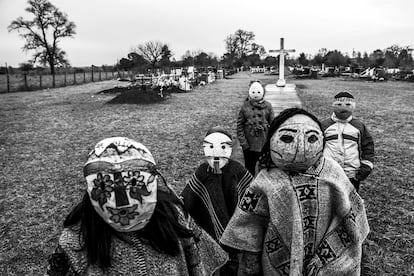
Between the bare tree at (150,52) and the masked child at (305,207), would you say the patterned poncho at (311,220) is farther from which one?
the bare tree at (150,52)

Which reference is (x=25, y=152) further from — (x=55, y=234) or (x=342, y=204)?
(x=342, y=204)

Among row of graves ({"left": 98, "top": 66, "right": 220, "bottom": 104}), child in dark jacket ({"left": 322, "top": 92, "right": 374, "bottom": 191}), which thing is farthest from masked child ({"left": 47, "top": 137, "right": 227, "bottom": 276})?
row of graves ({"left": 98, "top": 66, "right": 220, "bottom": 104})

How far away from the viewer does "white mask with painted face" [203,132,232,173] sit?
3039 millimetres

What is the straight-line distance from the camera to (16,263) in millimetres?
3973

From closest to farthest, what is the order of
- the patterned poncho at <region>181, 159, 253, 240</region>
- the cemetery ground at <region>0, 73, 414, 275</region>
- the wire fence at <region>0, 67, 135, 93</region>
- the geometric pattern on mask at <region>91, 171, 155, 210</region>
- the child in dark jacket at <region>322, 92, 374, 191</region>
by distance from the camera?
1. the geometric pattern on mask at <region>91, 171, 155, 210</region>
2. the patterned poncho at <region>181, 159, 253, 240</region>
3. the child in dark jacket at <region>322, 92, 374, 191</region>
4. the cemetery ground at <region>0, 73, 414, 275</region>
5. the wire fence at <region>0, 67, 135, 93</region>

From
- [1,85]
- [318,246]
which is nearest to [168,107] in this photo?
[318,246]

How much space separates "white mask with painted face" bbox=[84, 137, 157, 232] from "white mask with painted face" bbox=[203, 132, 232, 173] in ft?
4.67

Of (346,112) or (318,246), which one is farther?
(346,112)

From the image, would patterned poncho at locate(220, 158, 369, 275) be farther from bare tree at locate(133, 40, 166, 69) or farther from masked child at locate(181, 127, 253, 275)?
bare tree at locate(133, 40, 166, 69)

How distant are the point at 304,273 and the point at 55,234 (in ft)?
11.9

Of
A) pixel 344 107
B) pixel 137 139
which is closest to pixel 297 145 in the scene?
pixel 344 107

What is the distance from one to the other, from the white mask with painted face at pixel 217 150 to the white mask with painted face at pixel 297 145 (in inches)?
43.9

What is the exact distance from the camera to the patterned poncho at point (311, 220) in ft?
6.12

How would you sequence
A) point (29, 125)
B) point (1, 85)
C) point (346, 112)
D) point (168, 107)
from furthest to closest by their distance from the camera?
point (1, 85) < point (168, 107) < point (29, 125) < point (346, 112)
